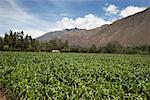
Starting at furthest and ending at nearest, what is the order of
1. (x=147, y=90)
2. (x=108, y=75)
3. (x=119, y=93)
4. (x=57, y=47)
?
1. (x=57, y=47)
2. (x=108, y=75)
3. (x=147, y=90)
4. (x=119, y=93)

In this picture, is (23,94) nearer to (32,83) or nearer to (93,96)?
(32,83)

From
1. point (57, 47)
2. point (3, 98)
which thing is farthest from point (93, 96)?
point (57, 47)

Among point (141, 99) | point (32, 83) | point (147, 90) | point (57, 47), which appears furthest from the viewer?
point (57, 47)

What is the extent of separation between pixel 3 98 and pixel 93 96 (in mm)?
6613

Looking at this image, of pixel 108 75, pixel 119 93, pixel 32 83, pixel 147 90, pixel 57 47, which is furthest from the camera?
pixel 57 47

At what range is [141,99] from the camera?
12078 mm

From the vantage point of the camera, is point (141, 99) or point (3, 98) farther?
Answer: point (3, 98)

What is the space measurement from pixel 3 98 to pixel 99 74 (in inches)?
303

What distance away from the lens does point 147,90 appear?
14.2 meters

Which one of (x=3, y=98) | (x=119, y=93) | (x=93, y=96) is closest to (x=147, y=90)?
(x=119, y=93)

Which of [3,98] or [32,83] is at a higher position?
[32,83]

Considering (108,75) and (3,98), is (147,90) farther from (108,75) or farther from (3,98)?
(3,98)

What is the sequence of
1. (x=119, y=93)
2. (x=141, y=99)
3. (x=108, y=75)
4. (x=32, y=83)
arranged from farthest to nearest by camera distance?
(x=108, y=75)
(x=32, y=83)
(x=119, y=93)
(x=141, y=99)

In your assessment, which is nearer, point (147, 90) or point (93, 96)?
point (93, 96)
